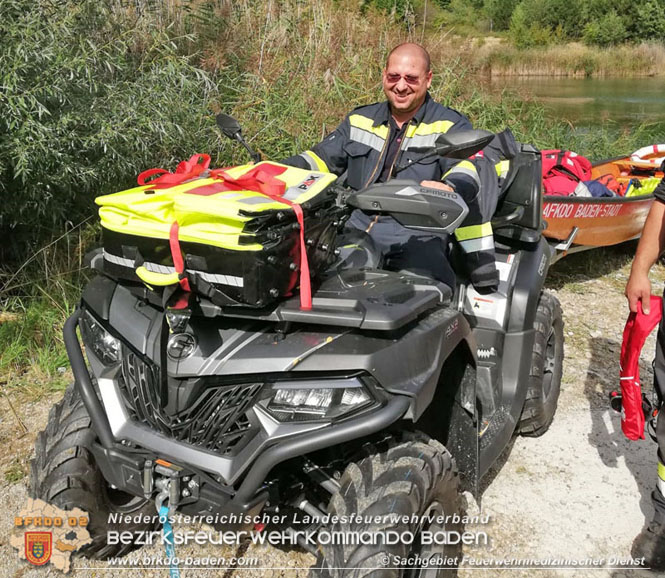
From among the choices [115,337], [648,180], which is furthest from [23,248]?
[648,180]

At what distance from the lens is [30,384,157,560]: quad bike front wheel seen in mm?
2160

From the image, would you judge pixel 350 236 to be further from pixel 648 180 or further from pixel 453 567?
pixel 648 180

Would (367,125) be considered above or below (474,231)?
above

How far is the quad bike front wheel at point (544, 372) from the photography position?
3.19 meters

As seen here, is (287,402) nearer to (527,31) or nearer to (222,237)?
(222,237)

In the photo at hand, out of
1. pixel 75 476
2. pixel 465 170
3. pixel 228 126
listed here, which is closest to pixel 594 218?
pixel 465 170

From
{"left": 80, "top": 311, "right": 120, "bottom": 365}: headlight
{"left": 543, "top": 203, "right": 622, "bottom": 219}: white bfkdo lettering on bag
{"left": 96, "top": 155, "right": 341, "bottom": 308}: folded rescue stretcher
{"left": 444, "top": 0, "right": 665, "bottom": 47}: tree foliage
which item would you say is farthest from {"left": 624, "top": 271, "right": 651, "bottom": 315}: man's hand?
{"left": 444, "top": 0, "right": 665, "bottom": 47}: tree foliage

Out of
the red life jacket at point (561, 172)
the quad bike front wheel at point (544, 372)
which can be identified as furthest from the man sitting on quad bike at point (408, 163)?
the red life jacket at point (561, 172)

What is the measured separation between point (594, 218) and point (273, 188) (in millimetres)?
3983

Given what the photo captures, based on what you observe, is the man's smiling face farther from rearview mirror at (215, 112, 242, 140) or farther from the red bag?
the red bag

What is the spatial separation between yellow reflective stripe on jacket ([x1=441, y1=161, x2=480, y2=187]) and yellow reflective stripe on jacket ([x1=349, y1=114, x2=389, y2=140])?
0.48 metres

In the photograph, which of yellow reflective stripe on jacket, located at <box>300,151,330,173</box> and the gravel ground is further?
yellow reflective stripe on jacket, located at <box>300,151,330,173</box>

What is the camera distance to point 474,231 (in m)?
2.78

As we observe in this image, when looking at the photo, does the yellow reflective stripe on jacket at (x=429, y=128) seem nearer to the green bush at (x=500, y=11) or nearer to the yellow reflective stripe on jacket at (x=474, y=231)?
the yellow reflective stripe on jacket at (x=474, y=231)
